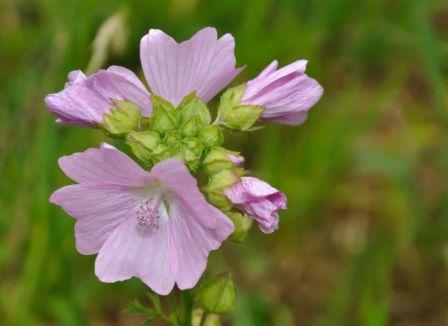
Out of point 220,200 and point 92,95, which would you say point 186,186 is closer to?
point 220,200

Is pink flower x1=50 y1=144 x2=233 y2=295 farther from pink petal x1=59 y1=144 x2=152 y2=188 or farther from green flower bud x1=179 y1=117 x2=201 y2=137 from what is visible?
green flower bud x1=179 y1=117 x2=201 y2=137

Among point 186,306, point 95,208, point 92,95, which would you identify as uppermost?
point 92,95

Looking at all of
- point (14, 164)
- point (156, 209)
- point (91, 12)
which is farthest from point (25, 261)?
point (156, 209)

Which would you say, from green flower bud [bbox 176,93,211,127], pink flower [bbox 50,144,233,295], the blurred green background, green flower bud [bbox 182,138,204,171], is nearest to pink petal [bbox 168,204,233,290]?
pink flower [bbox 50,144,233,295]

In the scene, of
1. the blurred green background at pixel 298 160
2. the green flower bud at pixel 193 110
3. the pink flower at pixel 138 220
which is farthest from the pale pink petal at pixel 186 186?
the blurred green background at pixel 298 160

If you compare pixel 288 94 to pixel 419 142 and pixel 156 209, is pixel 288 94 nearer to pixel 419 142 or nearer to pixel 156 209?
pixel 156 209

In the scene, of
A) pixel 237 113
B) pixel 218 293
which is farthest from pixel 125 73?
pixel 218 293
